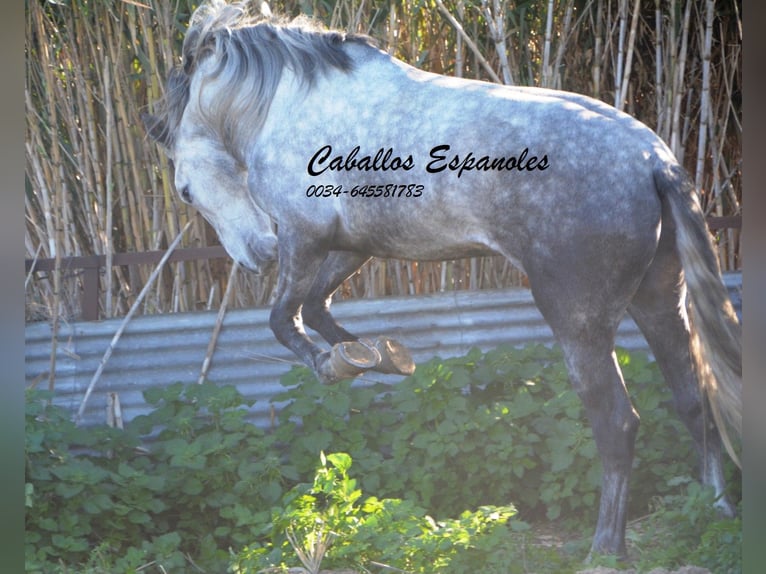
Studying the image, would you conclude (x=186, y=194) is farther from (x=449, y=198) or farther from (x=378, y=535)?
(x=378, y=535)

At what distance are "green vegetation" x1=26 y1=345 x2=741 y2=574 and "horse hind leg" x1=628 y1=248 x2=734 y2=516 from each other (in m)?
0.06

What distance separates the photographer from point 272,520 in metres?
3.40

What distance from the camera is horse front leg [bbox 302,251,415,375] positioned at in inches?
139

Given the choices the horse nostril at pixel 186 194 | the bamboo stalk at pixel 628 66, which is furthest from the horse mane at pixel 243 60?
the bamboo stalk at pixel 628 66

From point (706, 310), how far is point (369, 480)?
1225 mm

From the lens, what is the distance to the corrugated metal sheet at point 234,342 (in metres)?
3.58

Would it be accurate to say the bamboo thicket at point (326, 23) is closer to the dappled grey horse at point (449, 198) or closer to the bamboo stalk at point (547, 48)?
the bamboo stalk at point (547, 48)

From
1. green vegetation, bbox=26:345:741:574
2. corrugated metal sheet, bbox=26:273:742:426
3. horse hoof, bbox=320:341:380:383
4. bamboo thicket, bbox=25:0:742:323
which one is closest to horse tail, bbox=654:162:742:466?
green vegetation, bbox=26:345:741:574

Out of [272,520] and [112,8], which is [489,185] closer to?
[272,520]

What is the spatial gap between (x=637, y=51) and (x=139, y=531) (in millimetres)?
2395

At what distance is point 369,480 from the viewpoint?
11.3 ft

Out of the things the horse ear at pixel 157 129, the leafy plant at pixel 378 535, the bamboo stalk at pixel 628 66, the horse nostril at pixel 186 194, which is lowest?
the leafy plant at pixel 378 535

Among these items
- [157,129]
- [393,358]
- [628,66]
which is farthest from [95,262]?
[628,66]

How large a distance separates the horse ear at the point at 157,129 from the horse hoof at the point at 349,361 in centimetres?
97
